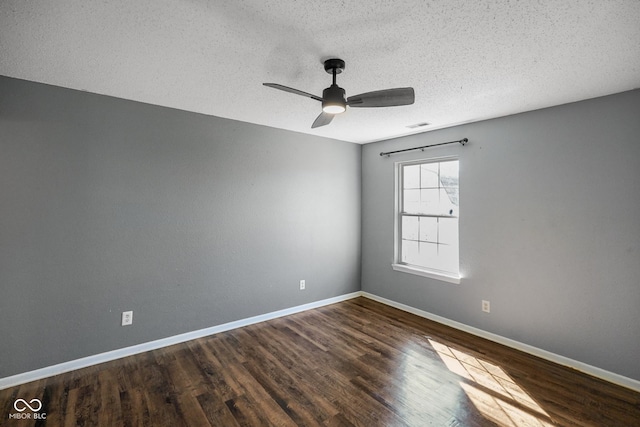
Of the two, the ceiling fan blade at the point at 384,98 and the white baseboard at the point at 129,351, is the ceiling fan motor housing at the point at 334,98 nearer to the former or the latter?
the ceiling fan blade at the point at 384,98

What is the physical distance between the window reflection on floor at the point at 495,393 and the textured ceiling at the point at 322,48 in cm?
246

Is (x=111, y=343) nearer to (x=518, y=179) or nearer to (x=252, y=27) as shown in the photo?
(x=252, y=27)

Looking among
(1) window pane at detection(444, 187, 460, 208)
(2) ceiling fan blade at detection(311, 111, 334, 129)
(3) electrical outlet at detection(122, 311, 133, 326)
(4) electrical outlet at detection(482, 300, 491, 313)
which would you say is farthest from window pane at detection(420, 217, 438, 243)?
(3) electrical outlet at detection(122, 311, 133, 326)

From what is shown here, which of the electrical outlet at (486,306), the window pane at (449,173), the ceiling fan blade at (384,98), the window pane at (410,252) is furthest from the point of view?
the window pane at (410,252)

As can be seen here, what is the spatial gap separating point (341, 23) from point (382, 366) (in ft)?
8.81

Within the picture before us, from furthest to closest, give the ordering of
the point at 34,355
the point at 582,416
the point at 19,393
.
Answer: the point at 34,355, the point at 19,393, the point at 582,416

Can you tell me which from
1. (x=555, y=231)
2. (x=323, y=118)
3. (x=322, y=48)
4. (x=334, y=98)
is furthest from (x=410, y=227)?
(x=322, y=48)

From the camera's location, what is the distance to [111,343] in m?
2.69

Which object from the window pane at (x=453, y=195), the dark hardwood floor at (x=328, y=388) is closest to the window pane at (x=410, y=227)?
the window pane at (x=453, y=195)

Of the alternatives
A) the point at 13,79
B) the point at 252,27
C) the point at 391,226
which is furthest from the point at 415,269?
the point at 13,79

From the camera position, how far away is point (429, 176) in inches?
156

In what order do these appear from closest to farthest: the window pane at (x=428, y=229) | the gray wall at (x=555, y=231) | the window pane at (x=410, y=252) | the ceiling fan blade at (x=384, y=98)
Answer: the ceiling fan blade at (x=384, y=98)
the gray wall at (x=555, y=231)
the window pane at (x=428, y=229)
the window pane at (x=410, y=252)

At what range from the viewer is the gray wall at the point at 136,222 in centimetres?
235

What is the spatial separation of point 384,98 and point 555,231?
223 centimetres
